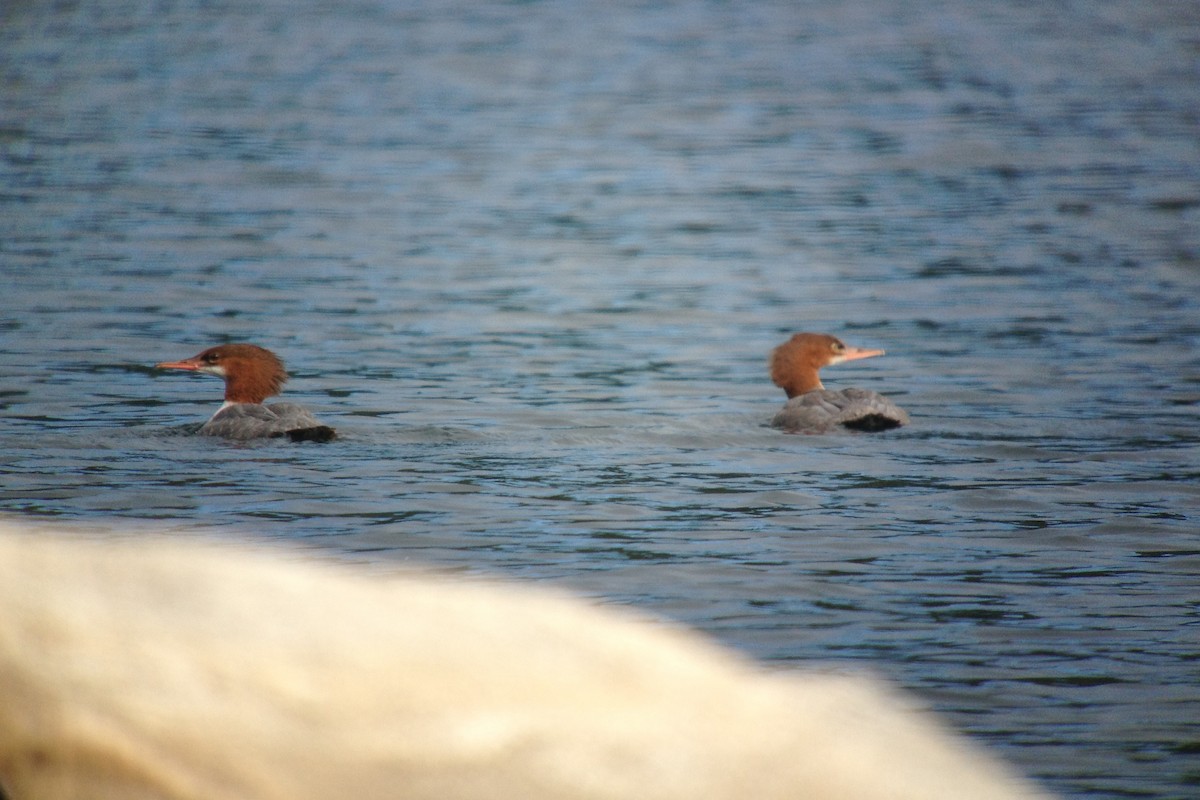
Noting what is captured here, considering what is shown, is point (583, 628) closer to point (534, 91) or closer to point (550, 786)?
point (550, 786)

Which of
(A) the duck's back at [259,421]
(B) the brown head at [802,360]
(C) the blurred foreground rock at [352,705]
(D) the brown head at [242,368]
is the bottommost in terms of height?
(C) the blurred foreground rock at [352,705]

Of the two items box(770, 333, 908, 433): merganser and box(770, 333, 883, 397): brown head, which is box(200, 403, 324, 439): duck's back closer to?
box(770, 333, 908, 433): merganser

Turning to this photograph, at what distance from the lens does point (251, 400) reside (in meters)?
12.9

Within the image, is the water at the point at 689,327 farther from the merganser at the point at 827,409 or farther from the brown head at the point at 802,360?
the brown head at the point at 802,360

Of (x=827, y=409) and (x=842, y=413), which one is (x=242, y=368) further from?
(x=842, y=413)

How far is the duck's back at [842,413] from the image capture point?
12.4 meters

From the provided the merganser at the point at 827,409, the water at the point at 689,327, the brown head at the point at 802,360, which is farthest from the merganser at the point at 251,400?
the brown head at the point at 802,360

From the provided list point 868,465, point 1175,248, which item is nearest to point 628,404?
point 868,465

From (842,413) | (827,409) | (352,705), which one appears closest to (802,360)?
(827,409)

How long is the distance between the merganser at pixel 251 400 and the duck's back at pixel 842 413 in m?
3.36

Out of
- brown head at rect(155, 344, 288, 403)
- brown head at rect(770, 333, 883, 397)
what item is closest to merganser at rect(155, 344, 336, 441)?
brown head at rect(155, 344, 288, 403)

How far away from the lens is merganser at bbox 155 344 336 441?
12.0 metres

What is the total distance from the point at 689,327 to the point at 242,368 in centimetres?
591

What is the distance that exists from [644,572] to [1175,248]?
Answer: 13.4 m
